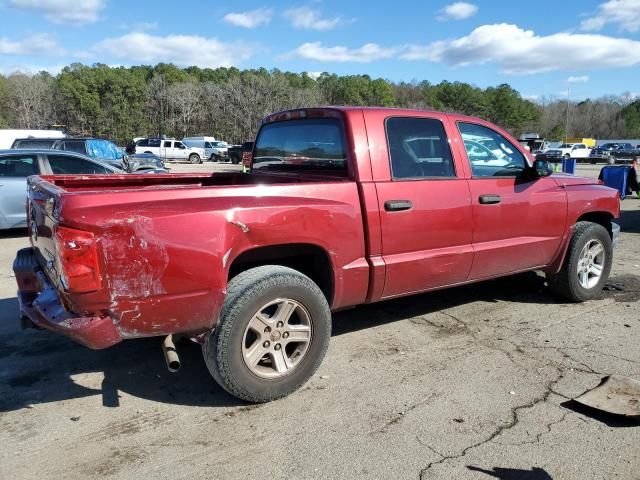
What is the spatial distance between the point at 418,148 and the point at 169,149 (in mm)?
40917

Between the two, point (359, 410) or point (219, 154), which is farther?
point (219, 154)

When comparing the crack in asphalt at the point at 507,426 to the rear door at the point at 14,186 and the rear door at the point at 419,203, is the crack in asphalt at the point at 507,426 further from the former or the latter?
the rear door at the point at 14,186

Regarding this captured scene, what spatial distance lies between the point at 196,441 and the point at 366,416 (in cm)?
102

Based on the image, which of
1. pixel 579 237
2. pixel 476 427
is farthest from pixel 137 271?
pixel 579 237

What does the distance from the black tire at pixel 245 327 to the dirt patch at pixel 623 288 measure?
3.84m

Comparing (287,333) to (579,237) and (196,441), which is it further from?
(579,237)

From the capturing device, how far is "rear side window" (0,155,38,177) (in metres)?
9.68

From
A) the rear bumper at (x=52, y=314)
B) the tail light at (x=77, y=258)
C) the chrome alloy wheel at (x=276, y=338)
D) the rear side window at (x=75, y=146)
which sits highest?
the rear side window at (x=75, y=146)

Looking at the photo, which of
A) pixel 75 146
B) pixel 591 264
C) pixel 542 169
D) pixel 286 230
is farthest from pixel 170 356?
pixel 75 146

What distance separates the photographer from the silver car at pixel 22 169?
9.46 m

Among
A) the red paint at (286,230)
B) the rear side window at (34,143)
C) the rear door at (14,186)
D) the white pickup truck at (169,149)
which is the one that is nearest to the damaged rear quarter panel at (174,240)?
the red paint at (286,230)

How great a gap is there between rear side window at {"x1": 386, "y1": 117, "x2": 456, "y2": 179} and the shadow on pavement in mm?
2100

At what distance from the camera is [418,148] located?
428 cm

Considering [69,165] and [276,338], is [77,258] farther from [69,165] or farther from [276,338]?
[69,165]
